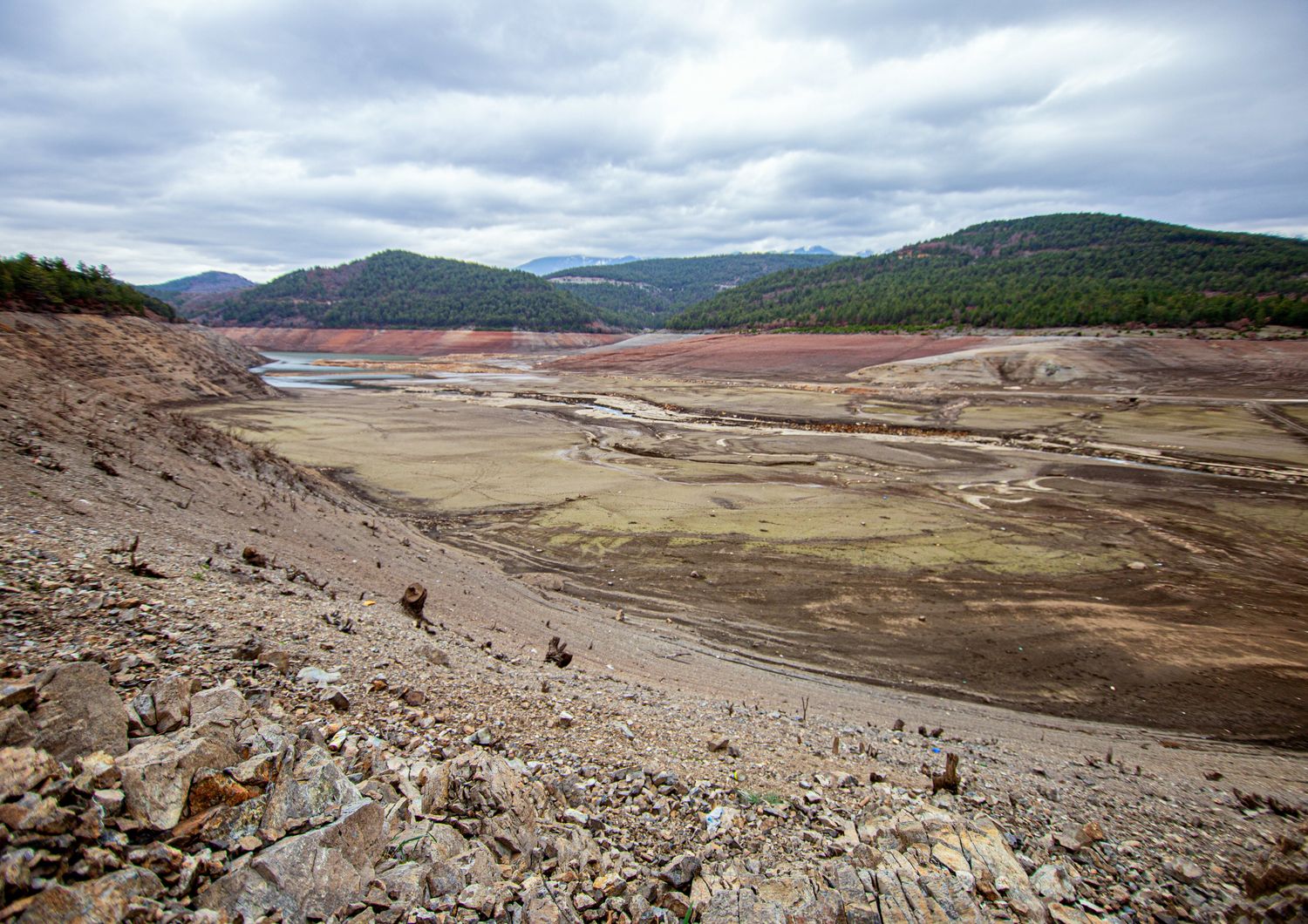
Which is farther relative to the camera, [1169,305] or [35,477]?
Answer: [1169,305]

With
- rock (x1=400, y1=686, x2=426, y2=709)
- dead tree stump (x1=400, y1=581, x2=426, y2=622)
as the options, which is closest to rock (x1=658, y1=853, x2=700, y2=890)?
rock (x1=400, y1=686, x2=426, y2=709)

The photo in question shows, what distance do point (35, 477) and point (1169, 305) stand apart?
87.3 meters

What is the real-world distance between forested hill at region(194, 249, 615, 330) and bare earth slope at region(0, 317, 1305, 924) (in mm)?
125062

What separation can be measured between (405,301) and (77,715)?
539 ft

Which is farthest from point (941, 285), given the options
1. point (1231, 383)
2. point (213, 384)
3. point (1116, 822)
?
point (1116, 822)

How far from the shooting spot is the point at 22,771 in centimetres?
309

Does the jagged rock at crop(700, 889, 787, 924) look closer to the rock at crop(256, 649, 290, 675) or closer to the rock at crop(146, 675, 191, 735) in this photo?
the rock at crop(146, 675, 191, 735)

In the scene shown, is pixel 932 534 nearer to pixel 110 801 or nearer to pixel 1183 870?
pixel 1183 870

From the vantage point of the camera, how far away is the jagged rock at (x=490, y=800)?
4.22m

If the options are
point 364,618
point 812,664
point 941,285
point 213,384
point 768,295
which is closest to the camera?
point 364,618

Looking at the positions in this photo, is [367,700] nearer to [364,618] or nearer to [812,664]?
[364,618]

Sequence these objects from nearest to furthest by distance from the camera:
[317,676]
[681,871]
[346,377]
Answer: [681,871], [317,676], [346,377]

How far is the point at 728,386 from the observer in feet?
190

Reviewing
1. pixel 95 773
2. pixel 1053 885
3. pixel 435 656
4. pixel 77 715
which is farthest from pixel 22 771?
Answer: pixel 1053 885
